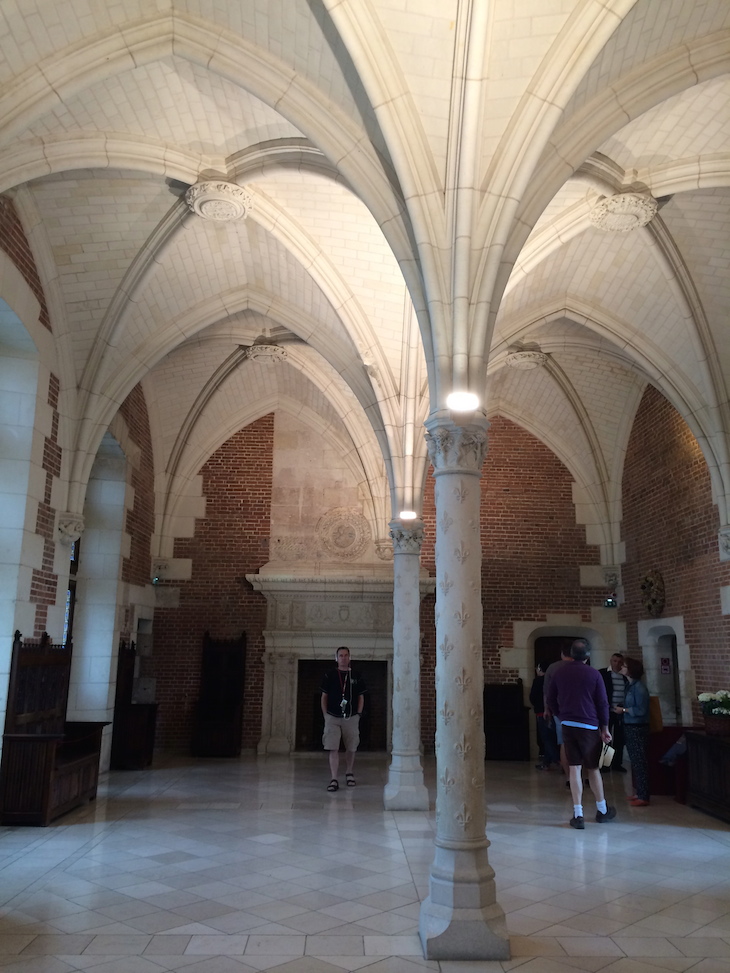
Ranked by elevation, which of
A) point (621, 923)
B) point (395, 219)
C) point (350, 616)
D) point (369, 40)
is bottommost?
point (621, 923)

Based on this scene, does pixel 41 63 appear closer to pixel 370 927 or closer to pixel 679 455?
pixel 370 927

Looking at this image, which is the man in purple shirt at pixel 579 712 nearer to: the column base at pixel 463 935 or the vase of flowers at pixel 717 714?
the vase of flowers at pixel 717 714

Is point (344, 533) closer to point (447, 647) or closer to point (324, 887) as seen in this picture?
point (324, 887)

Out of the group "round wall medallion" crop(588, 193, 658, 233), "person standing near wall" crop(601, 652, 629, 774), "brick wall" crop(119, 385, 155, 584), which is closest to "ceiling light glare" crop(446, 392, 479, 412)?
"round wall medallion" crop(588, 193, 658, 233)

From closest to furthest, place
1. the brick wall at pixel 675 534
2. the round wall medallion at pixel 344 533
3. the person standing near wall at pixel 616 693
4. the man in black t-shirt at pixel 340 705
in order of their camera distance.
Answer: the man in black t-shirt at pixel 340 705 < the person standing near wall at pixel 616 693 < the brick wall at pixel 675 534 < the round wall medallion at pixel 344 533

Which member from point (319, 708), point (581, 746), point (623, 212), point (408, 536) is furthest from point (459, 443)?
point (319, 708)

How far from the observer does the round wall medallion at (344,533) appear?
12797 millimetres

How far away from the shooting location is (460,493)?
15.4 feet

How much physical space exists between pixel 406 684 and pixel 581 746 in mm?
2092

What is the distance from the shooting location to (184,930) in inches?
163

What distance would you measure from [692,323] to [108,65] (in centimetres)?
646

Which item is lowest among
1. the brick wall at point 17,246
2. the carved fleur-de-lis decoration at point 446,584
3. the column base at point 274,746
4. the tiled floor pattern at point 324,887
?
the tiled floor pattern at point 324,887

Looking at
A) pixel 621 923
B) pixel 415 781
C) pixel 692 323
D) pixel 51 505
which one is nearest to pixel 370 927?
pixel 621 923

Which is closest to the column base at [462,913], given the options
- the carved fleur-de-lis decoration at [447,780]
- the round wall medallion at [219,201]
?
the carved fleur-de-lis decoration at [447,780]
